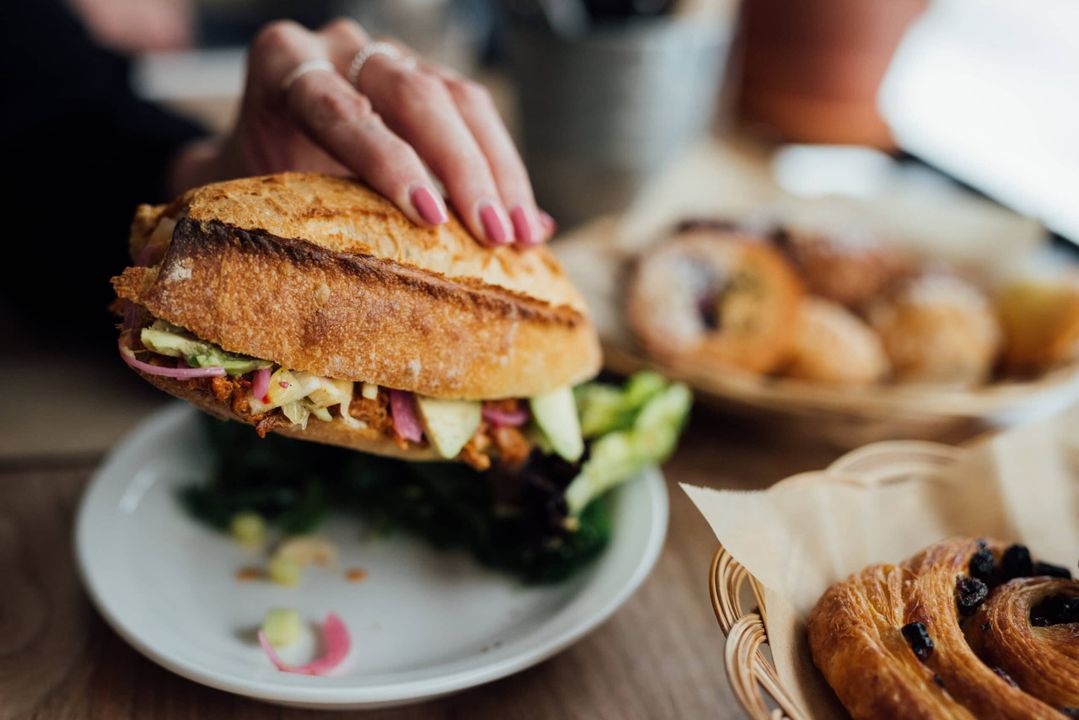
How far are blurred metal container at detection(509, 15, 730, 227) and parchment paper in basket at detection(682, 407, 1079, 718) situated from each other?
145 centimetres

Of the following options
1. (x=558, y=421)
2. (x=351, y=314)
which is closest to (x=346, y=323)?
(x=351, y=314)

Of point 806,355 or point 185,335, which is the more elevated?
point 185,335

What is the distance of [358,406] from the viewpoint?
115 centimetres

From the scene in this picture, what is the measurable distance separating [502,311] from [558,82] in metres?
1.42

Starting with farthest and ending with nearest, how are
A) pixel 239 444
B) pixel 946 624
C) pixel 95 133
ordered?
pixel 95 133 < pixel 239 444 < pixel 946 624

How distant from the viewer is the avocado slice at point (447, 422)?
117cm

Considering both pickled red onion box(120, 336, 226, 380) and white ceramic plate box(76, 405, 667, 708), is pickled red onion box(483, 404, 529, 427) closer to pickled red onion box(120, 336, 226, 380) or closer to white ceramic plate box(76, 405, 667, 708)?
white ceramic plate box(76, 405, 667, 708)

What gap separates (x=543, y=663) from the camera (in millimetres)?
1232

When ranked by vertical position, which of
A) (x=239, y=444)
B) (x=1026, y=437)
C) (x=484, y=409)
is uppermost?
(x=1026, y=437)

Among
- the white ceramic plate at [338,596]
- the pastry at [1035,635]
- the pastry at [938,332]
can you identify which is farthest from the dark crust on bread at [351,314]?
the pastry at [938,332]

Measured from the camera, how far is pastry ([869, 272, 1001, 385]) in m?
1.85

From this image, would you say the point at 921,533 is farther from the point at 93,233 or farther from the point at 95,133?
the point at 95,133

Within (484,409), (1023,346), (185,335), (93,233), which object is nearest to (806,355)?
(1023,346)

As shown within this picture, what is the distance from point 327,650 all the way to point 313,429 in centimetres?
34
